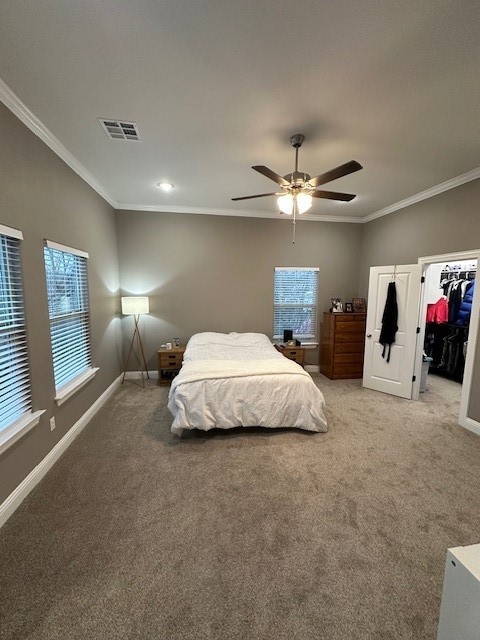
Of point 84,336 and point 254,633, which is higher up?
point 84,336

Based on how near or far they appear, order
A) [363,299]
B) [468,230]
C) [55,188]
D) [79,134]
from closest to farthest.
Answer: [79,134]
[55,188]
[468,230]
[363,299]

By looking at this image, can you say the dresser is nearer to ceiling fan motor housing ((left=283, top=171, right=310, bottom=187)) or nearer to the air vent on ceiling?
ceiling fan motor housing ((left=283, top=171, right=310, bottom=187))

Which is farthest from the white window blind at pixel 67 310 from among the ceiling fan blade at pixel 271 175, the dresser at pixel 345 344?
the dresser at pixel 345 344

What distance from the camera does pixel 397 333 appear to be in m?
4.02

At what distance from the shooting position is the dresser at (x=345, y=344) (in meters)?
4.61

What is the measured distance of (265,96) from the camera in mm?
1871

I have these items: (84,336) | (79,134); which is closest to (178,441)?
(84,336)

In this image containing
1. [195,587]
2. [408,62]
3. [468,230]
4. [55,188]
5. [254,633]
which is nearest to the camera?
[254,633]

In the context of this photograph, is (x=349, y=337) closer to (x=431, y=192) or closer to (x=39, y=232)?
(x=431, y=192)

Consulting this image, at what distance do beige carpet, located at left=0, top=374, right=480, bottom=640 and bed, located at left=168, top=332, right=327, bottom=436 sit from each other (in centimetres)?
19

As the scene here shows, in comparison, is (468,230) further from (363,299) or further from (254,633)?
(254,633)

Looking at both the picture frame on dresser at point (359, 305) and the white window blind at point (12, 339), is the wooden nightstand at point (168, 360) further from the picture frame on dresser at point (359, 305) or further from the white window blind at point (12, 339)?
the picture frame on dresser at point (359, 305)

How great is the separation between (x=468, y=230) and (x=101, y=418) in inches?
189

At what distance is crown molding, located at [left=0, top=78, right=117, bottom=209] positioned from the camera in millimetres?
1839
